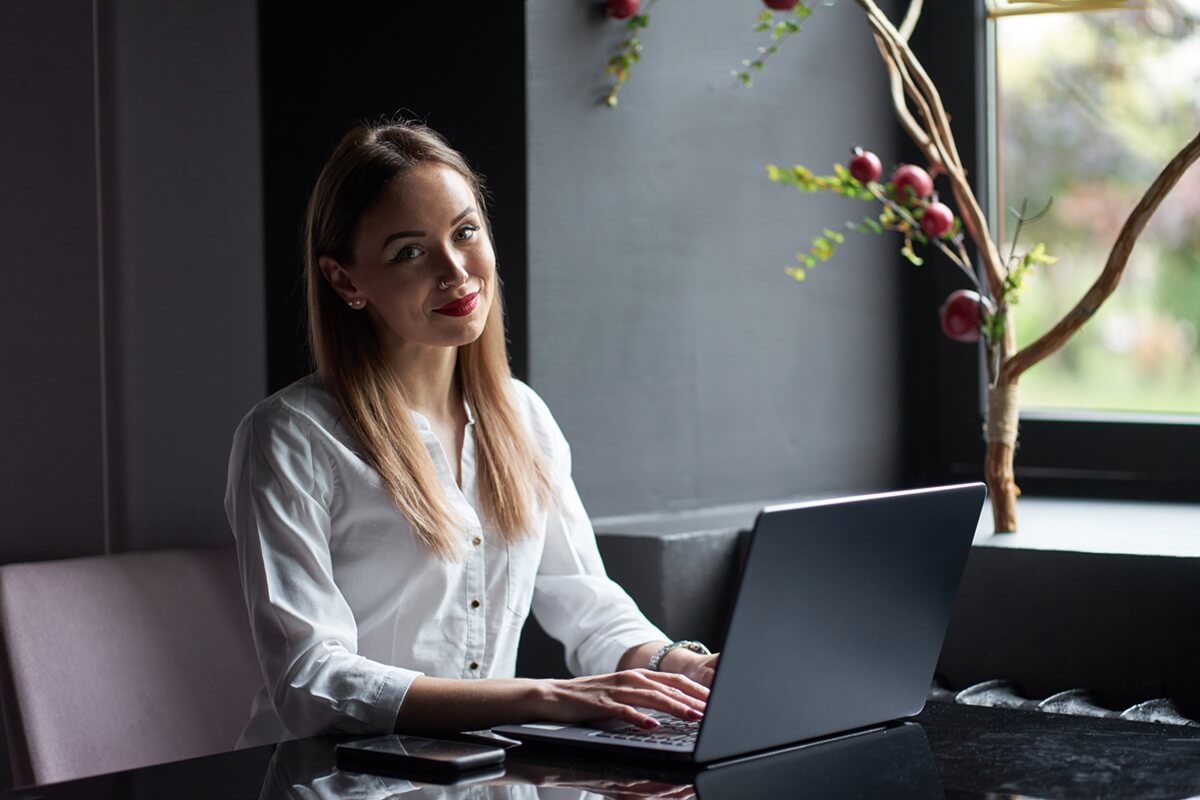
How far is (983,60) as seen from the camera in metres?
2.72

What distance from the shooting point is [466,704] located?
4.96 ft

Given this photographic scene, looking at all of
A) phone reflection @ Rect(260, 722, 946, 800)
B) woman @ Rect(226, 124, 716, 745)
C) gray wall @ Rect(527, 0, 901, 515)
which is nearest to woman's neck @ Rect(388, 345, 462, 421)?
woman @ Rect(226, 124, 716, 745)

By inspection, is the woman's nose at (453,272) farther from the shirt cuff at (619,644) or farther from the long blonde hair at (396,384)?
the shirt cuff at (619,644)

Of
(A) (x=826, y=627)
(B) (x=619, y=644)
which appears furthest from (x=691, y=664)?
(A) (x=826, y=627)

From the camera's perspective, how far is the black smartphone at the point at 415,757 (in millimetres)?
1297

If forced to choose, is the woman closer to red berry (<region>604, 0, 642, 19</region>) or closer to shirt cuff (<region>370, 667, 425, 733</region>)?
shirt cuff (<region>370, 667, 425, 733</region>)

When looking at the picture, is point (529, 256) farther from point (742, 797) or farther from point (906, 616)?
point (742, 797)

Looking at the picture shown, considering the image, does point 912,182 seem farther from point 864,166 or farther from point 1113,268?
point 1113,268

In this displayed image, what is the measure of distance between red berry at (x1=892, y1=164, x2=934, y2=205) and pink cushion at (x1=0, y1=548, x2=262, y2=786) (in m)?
1.07

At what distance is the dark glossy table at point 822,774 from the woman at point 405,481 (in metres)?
0.29

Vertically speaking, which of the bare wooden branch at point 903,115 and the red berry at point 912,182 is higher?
the bare wooden branch at point 903,115

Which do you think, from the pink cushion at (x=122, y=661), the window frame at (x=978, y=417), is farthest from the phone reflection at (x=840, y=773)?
the window frame at (x=978, y=417)

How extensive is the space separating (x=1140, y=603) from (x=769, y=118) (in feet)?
3.28

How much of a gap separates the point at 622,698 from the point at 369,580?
1.49 feet
